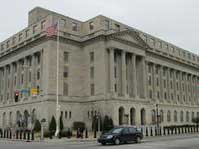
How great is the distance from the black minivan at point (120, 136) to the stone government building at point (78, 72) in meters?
29.1

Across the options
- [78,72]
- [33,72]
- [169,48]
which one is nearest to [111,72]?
[78,72]

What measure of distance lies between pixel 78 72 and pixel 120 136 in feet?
130

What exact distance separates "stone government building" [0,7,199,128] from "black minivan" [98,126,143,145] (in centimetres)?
2911

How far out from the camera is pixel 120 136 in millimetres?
28188

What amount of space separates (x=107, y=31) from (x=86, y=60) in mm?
8430

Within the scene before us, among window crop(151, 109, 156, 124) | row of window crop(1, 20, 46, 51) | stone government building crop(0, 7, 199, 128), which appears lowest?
window crop(151, 109, 156, 124)

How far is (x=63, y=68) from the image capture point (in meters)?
63.5

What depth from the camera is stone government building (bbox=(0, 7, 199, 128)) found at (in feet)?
201

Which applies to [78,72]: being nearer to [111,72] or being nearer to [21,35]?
[111,72]

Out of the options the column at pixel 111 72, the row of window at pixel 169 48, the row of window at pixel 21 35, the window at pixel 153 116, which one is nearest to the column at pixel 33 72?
the row of window at pixel 21 35

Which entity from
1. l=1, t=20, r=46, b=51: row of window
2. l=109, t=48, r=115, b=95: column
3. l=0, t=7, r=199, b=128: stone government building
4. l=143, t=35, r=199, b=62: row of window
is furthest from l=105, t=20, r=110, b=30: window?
l=143, t=35, r=199, b=62: row of window

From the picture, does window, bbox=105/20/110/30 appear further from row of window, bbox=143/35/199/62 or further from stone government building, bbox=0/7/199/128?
row of window, bbox=143/35/199/62

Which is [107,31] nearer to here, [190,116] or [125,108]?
[125,108]

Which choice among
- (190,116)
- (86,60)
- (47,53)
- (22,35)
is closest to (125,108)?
(86,60)
